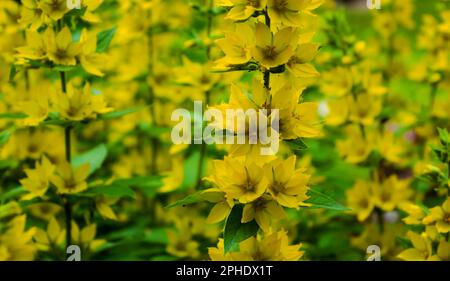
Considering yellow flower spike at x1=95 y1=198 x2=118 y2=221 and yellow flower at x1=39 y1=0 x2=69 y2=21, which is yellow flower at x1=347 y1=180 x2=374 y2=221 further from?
yellow flower at x1=39 y1=0 x2=69 y2=21

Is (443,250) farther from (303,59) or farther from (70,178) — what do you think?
(70,178)

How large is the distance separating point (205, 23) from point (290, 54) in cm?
140

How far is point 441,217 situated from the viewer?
229 centimetres

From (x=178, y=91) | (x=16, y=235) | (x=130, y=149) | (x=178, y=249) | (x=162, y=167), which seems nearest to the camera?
(x=16, y=235)

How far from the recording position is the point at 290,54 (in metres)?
1.98

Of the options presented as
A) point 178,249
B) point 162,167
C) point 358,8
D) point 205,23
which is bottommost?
point 178,249

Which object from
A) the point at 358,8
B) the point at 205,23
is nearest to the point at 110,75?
the point at 205,23

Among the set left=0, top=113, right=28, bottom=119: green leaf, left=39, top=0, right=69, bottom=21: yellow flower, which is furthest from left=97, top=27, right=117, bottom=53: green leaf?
left=0, top=113, right=28, bottom=119: green leaf

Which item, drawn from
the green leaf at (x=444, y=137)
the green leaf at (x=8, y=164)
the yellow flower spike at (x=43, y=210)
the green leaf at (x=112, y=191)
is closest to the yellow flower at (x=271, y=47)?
the green leaf at (x=444, y=137)

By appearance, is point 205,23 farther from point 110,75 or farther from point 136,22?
point 110,75

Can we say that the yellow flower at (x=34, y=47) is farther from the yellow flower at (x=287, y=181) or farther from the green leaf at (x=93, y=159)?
the yellow flower at (x=287, y=181)

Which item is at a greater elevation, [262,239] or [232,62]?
[232,62]

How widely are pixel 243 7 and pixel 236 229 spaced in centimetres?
59

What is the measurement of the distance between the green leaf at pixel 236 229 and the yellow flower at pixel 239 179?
59 millimetres
